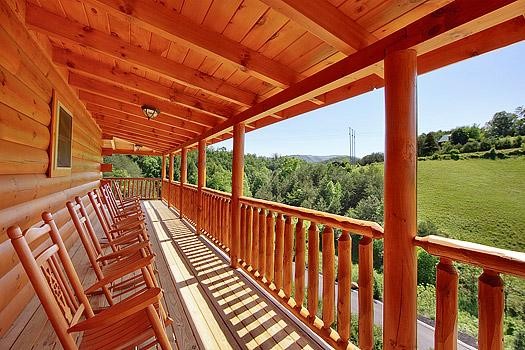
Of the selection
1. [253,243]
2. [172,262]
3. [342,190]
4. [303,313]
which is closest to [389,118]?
[303,313]

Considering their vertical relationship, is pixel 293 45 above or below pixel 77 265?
above

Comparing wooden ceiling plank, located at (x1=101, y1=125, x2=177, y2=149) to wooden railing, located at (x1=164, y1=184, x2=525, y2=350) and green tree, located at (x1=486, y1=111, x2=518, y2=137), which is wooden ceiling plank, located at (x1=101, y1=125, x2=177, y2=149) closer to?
wooden railing, located at (x1=164, y1=184, x2=525, y2=350)

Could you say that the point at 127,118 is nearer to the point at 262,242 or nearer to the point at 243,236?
the point at 243,236

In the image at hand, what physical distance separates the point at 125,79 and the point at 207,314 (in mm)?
2710

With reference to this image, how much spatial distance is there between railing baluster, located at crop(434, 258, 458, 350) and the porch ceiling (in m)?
1.07

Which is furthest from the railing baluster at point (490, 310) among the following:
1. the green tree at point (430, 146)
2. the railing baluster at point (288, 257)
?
the green tree at point (430, 146)

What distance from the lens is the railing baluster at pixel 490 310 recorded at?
1080 millimetres

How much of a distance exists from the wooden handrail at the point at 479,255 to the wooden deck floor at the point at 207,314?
1192mm

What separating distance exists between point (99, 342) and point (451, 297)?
1569 mm

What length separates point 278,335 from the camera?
2143mm

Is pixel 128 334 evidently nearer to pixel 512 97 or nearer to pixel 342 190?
pixel 512 97

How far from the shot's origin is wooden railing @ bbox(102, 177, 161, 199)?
10547 mm

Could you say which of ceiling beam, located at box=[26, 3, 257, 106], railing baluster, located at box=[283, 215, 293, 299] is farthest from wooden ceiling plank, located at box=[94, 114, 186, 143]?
railing baluster, located at box=[283, 215, 293, 299]

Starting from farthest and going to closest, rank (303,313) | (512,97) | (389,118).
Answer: (512,97) < (303,313) < (389,118)
